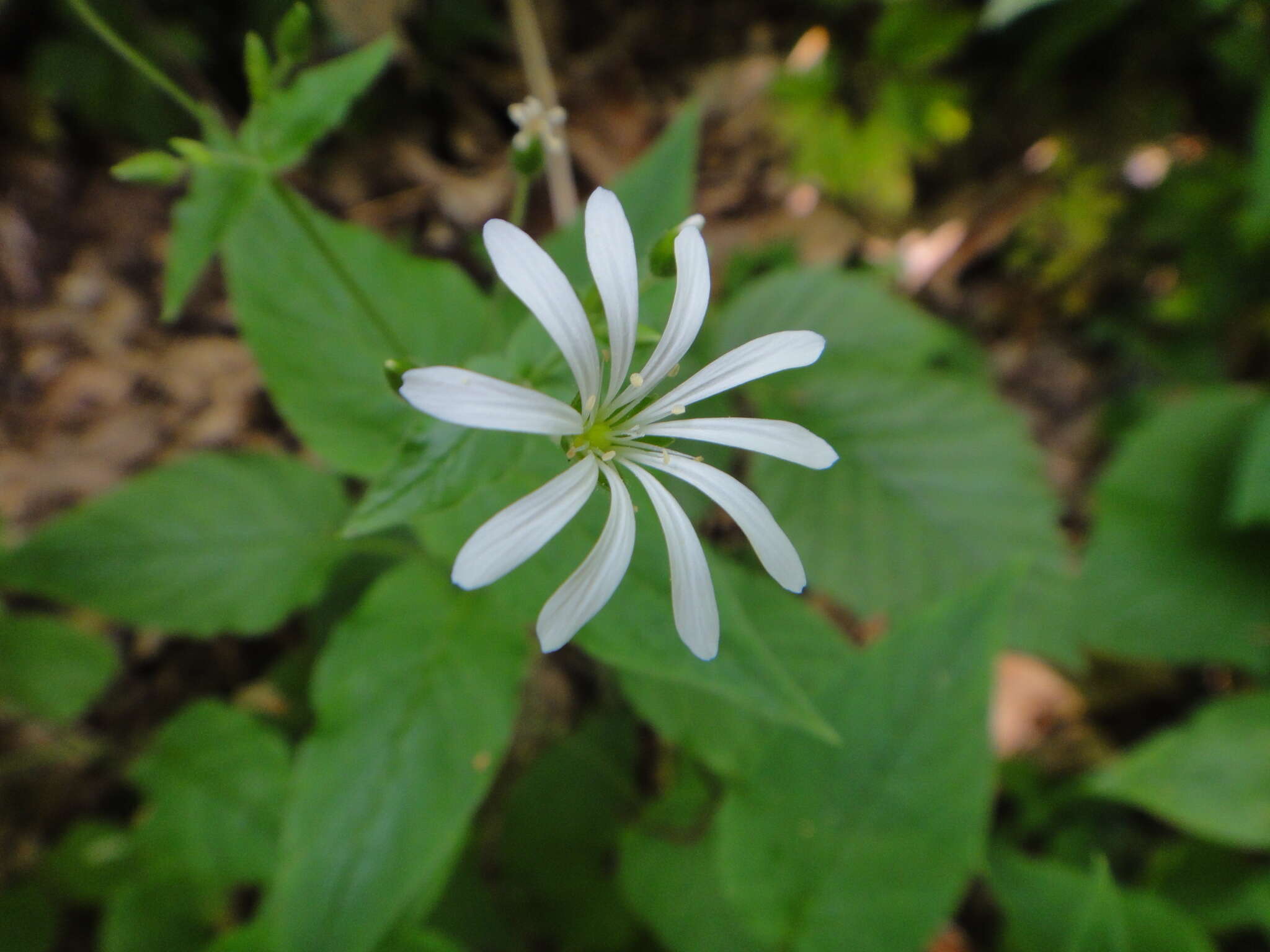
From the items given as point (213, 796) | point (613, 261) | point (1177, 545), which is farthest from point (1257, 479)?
point (213, 796)

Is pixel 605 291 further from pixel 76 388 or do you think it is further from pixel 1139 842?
pixel 1139 842

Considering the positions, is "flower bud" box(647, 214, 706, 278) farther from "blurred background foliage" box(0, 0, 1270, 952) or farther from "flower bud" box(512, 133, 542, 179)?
"flower bud" box(512, 133, 542, 179)

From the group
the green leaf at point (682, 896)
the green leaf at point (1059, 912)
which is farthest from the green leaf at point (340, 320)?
the green leaf at point (1059, 912)

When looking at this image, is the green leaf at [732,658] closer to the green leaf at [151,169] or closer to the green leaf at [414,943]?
the green leaf at [414,943]

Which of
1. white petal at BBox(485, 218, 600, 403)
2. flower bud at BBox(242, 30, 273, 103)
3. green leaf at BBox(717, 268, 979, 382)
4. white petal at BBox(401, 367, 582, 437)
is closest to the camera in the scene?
white petal at BBox(401, 367, 582, 437)

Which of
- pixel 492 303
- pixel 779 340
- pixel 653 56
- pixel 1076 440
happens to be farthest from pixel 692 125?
pixel 1076 440

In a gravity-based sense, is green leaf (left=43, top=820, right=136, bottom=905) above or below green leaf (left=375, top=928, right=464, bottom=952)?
below

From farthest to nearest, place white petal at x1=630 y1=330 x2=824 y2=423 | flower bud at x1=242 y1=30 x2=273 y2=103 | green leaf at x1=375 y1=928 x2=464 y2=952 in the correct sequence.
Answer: green leaf at x1=375 y1=928 x2=464 y2=952 < flower bud at x1=242 y1=30 x2=273 y2=103 < white petal at x1=630 y1=330 x2=824 y2=423

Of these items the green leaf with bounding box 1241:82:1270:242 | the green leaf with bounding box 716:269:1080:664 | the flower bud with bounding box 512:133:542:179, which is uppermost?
the green leaf with bounding box 1241:82:1270:242

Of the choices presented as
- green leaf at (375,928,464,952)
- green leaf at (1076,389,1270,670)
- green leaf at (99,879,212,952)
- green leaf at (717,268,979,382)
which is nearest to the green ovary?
green leaf at (375,928,464,952)
